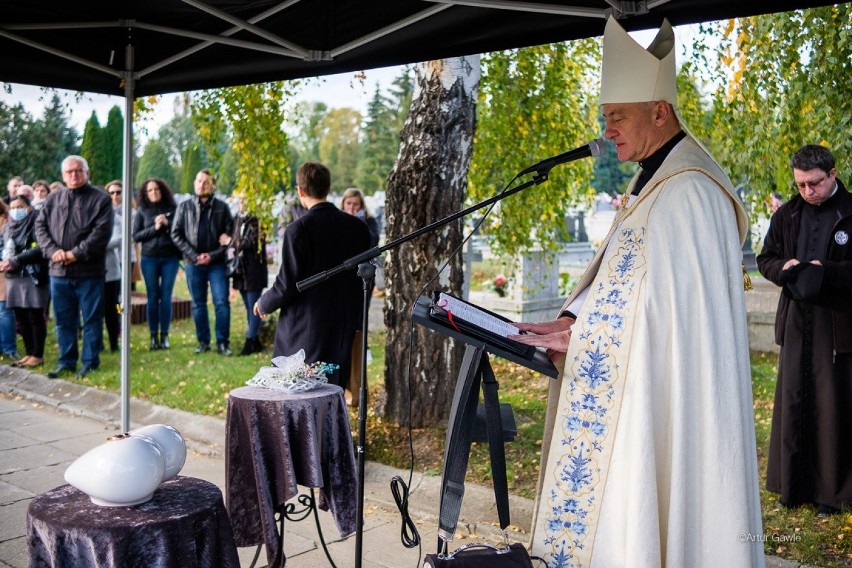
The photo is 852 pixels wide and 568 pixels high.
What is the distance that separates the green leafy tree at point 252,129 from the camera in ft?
24.3

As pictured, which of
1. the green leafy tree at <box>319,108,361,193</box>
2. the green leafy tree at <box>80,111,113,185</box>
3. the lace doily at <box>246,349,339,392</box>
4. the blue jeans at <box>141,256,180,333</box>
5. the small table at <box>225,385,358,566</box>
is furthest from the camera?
the green leafy tree at <box>319,108,361,193</box>

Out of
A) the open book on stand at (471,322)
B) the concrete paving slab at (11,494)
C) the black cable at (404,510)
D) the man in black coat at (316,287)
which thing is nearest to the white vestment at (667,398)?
the open book on stand at (471,322)

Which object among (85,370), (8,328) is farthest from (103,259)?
(8,328)

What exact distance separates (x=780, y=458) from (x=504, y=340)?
113 inches

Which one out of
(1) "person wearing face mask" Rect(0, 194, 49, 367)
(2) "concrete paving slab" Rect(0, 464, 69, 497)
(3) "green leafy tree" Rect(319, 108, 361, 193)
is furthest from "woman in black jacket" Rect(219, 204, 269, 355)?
(3) "green leafy tree" Rect(319, 108, 361, 193)

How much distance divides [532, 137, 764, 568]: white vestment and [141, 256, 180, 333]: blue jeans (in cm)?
752

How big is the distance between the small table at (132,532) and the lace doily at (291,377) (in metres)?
1.22

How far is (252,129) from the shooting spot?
7.55 m

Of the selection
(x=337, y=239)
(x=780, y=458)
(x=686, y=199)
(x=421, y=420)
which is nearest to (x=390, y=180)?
(x=337, y=239)

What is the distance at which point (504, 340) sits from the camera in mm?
2623

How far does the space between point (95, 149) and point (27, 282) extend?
2643cm

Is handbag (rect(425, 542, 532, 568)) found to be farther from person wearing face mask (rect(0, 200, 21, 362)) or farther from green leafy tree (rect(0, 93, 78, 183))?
green leafy tree (rect(0, 93, 78, 183))

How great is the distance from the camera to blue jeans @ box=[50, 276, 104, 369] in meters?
→ 8.41

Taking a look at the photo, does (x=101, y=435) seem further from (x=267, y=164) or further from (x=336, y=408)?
(x=336, y=408)
